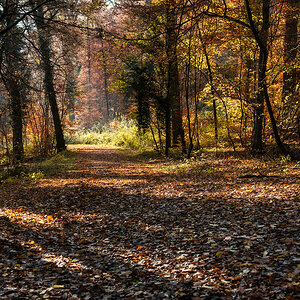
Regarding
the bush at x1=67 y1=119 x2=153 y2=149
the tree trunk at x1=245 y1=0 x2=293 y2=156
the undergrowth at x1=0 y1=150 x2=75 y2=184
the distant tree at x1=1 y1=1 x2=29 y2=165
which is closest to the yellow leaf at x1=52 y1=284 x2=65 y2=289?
the distant tree at x1=1 y1=1 x2=29 y2=165

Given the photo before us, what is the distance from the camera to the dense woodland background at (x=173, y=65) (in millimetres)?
8773

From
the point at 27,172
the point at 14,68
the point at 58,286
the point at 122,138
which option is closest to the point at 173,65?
the point at 14,68

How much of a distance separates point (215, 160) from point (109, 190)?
5272 mm

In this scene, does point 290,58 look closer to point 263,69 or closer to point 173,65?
point 263,69

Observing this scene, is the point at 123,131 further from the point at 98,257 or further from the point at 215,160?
the point at 98,257

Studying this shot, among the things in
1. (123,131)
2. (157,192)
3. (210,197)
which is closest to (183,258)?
(210,197)

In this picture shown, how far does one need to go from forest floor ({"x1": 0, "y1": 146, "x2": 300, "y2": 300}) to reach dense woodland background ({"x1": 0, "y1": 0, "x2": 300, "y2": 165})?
318cm

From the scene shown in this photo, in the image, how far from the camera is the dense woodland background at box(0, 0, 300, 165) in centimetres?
877

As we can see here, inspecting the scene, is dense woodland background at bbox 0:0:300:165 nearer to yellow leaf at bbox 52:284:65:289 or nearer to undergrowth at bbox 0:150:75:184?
undergrowth at bbox 0:150:75:184

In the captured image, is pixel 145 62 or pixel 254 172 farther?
pixel 145 62

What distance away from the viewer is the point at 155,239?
183 inches

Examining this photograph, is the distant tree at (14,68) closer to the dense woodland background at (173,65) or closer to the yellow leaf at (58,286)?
the dense woodland background at (173,65)

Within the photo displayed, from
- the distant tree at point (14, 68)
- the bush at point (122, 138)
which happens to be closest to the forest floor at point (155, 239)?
the distant tree at point (14, 68)

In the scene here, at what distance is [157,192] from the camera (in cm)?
762
